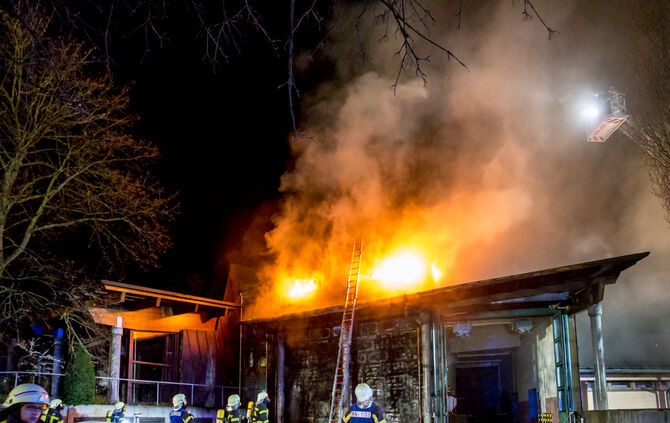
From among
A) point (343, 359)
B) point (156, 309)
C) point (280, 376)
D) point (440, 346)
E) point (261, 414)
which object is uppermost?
point (156, 309)

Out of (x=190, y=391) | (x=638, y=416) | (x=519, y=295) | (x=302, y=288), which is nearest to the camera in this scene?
(x=638, y=416)

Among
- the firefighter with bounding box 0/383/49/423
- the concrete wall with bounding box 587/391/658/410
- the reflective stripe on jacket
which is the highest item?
the firefighter with bounding box 0/383/49/423

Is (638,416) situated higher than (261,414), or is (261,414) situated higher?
(638,416)

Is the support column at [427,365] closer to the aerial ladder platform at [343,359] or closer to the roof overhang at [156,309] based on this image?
the aerial ladder platform at [343,359]

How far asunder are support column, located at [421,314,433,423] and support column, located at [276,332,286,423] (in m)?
5.24

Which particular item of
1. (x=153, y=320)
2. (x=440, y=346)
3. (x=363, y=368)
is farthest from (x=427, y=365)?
(x=153, y=320)

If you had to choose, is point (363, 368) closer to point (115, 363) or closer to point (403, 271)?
point (403, 271)

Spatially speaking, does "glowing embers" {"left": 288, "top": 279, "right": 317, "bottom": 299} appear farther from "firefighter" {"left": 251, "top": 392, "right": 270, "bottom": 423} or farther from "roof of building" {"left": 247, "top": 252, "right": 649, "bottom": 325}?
"firefighter" {"left": 251, "top": 392, "right": 270, "bottom": 423}

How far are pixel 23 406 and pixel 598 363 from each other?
37.5 ft

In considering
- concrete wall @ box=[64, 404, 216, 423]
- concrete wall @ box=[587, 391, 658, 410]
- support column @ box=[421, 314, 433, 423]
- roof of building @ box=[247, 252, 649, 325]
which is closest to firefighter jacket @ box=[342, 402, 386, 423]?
roof of building @ box=[247, 252, 649, 325]

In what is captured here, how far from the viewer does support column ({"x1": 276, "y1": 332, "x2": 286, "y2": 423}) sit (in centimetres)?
1772

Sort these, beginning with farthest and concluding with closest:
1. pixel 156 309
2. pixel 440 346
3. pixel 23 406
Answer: pixel 156 309 → pixel 440 346 → pixel 23 406

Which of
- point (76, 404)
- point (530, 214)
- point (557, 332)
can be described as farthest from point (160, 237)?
point (530, 214)

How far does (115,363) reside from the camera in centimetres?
1667
